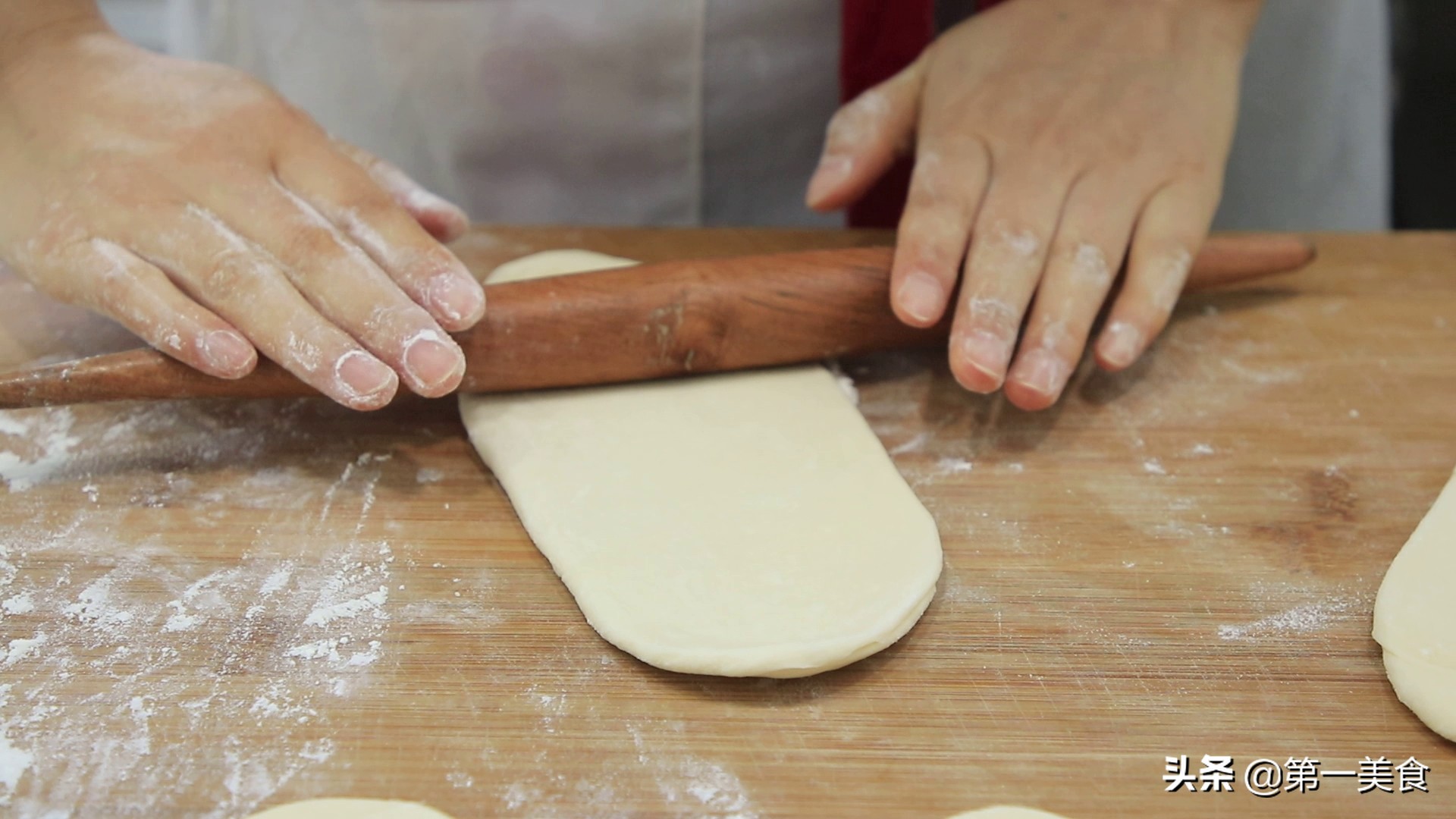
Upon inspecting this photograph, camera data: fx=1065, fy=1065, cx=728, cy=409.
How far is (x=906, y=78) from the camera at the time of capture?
1.71m

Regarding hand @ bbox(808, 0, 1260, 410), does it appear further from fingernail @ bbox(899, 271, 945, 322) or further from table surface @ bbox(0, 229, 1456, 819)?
table surface @ bbox(0, 229, 1456, 819)

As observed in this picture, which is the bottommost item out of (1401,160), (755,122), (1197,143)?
(1401,160)

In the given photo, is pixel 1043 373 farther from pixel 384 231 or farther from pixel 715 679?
pixel 384 231

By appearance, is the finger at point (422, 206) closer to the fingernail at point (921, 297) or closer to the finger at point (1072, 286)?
the fingernail at point (921, 297)

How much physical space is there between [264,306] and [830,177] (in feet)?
2.70

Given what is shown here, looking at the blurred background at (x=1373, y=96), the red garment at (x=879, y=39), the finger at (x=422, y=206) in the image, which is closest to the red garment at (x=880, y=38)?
the red garment at (x=879, y=39)

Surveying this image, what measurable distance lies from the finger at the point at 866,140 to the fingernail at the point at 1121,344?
0.44m

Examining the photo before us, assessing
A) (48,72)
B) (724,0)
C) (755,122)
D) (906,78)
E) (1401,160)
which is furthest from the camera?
(1401,160)

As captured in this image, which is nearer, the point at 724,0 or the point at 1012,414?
the point at 1012,414

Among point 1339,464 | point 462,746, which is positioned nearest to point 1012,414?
point 1339,464

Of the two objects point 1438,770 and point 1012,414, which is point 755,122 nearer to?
point 1012,414

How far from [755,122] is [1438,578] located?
1.35 metres

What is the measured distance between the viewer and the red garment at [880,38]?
1818 mm

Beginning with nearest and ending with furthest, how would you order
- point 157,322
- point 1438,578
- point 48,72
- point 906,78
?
point 1438,578 < point 157,322 < point 48,72 < point 906,78
